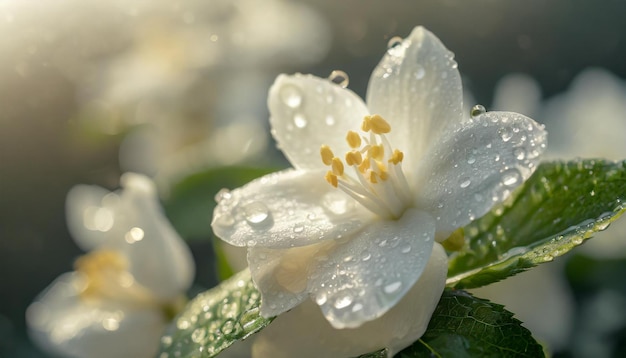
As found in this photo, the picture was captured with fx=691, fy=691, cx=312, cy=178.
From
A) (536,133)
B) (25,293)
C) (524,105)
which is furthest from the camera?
(25,293)

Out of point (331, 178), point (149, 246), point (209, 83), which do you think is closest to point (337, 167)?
point (331, 178)

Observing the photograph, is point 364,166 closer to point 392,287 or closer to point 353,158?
point 353,158

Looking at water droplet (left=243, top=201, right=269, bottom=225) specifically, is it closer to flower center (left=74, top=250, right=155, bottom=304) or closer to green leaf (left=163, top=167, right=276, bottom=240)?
flower center (left=74, top=250, right=155, bottom=304)

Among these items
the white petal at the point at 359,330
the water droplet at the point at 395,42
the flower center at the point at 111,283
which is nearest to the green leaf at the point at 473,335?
the white petal at the point at 359,330

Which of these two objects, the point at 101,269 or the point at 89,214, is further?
the point at 89,214

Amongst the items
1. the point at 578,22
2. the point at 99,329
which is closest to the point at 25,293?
the point at 99,329

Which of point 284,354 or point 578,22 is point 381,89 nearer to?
point 284,354

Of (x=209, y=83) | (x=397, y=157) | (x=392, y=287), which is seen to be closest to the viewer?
(x=392, y=287)
